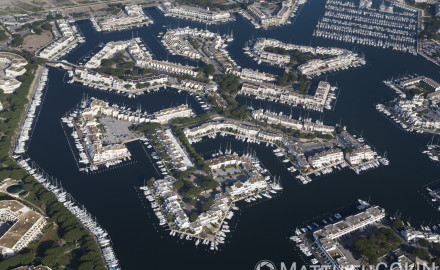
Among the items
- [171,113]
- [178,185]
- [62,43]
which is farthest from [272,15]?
[178,185]

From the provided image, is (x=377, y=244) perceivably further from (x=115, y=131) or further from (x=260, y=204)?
(x=115, y=131)

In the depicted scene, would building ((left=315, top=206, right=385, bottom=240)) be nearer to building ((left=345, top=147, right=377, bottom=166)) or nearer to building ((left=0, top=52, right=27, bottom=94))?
building ((left=345, top=147, right=377, bottom=166))

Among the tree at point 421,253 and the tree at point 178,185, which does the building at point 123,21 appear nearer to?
the tree at point 178,185

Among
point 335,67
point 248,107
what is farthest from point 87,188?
point 335,67

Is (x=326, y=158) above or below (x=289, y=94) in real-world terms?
below

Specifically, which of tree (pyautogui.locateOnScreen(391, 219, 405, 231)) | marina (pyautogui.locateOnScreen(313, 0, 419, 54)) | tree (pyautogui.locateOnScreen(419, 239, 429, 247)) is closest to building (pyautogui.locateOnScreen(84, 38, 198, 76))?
marina (pyautogui.locateOnScreen(313, 0, 419, 54))

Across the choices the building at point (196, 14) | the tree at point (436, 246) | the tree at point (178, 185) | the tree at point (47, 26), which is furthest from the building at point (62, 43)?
the tree at point (436, 246)
